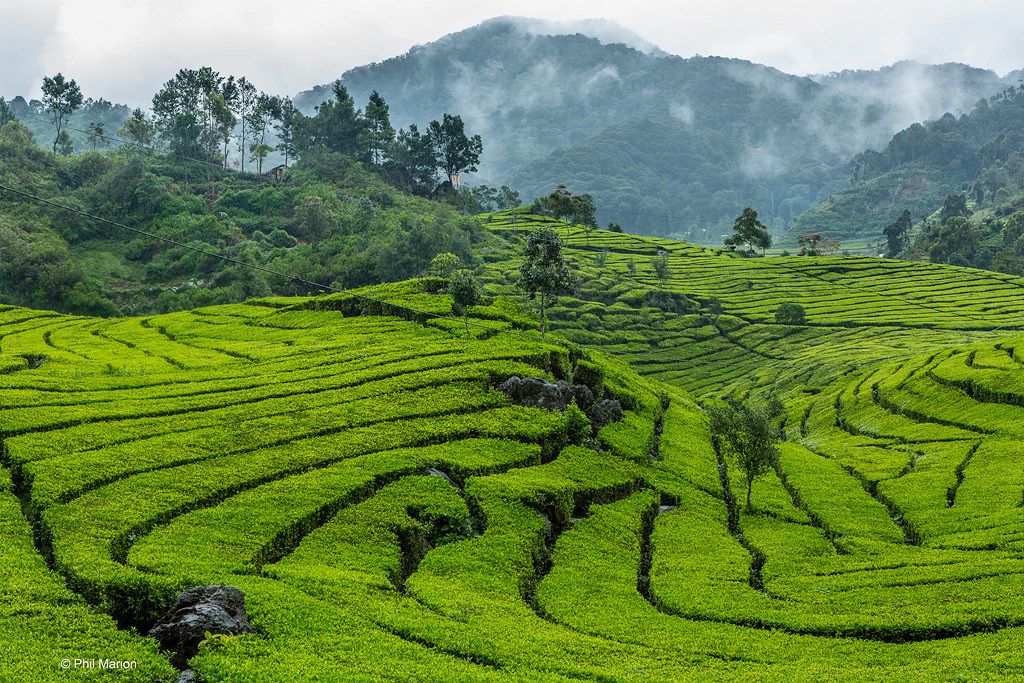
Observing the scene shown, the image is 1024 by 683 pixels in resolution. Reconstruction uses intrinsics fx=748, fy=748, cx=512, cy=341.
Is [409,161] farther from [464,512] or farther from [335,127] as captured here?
[464,512]

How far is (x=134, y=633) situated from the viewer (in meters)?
17.5

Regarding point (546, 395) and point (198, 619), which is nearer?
point (198, 619)

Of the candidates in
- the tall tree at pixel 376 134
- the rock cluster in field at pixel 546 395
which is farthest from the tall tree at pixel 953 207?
the rock cluster in field at pixel 546 395

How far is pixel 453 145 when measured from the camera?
13838cm

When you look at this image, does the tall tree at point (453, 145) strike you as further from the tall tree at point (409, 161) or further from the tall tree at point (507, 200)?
the tall tree at point (507, 200)

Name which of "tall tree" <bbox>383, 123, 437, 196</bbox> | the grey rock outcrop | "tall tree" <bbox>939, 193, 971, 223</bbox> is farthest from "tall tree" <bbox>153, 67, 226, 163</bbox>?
"tall tree" <bbox>939, 193, 971, 223</bbox>

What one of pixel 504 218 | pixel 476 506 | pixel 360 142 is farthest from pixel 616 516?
pixel 504 218

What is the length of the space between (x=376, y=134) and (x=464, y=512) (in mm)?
118874

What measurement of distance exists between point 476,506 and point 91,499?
1331 cm

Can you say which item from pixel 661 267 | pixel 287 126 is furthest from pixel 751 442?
pixel 287 126

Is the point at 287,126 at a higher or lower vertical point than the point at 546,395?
higher

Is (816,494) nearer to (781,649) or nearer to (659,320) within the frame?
(781,649)

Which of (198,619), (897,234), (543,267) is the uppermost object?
(897,234)

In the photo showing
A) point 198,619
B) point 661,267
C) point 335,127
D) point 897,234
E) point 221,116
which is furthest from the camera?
point 897,234
